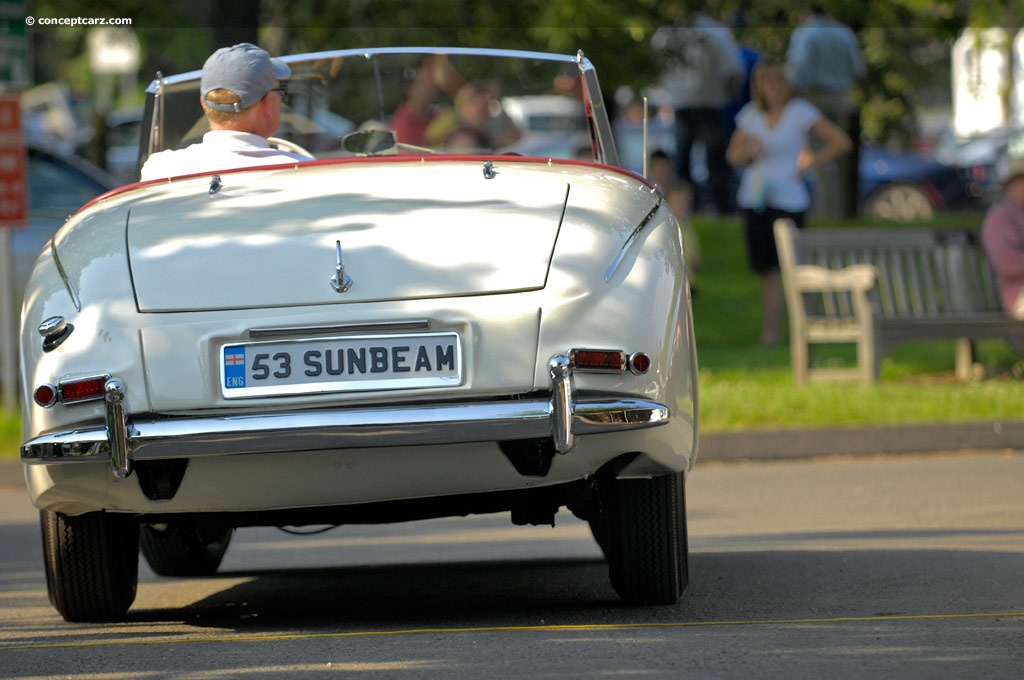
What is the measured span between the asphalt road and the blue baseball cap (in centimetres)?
158

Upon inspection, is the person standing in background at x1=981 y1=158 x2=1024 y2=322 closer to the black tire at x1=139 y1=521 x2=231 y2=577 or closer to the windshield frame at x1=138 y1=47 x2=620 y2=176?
the windshield frame at x1=138 y1=47 x2=620 y2=176

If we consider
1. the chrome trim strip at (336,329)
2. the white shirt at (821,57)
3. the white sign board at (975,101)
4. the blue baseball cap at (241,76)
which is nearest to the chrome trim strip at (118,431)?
the chrome trim strip at (336,329)

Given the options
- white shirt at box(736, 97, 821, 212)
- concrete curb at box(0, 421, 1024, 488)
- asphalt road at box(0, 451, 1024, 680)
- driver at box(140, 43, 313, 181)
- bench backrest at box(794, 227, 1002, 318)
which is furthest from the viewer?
white shirt at box(736, 97, 821, 212)

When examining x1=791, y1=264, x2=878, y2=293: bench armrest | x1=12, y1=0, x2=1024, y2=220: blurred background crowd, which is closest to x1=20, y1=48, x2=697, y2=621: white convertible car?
x1=12, y1=0, x2=1024, y2=220: blurred background crowd

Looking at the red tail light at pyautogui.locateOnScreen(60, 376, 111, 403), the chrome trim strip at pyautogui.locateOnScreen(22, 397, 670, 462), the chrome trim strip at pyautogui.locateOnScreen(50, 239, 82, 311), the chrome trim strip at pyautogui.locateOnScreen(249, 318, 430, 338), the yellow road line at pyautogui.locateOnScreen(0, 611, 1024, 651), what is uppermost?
the chrome trim strip at pyautogui.locateOnScreen(50, 239, 82, 311)

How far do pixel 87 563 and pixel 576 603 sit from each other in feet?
4.58

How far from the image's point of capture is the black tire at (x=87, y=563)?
205 inches

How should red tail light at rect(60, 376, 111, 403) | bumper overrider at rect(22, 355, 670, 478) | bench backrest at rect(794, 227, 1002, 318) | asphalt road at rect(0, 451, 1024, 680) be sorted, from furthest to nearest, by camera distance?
bench backrest at rect(794, 227, 1002, 318) < red tail light at rect(60, 376, 111, 403) < bumper overrider at rect(22, 355, 670, 478) < asphalt road at rect(0, 451, 1024, 680)

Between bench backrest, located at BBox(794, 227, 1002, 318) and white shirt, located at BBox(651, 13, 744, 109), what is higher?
white shirt, located at BBox(651, 13, 744, 109)

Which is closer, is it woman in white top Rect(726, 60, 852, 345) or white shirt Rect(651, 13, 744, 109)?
woman in white top Rect(726, 60, 852, 345)

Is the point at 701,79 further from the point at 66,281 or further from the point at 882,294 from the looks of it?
the point at 66,281

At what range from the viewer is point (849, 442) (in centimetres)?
1007

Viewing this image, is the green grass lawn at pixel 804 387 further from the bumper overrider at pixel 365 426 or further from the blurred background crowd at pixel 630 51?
the bumper overrider at pixel 365 426

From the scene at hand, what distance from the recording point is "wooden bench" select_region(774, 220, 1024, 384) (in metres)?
12.1
